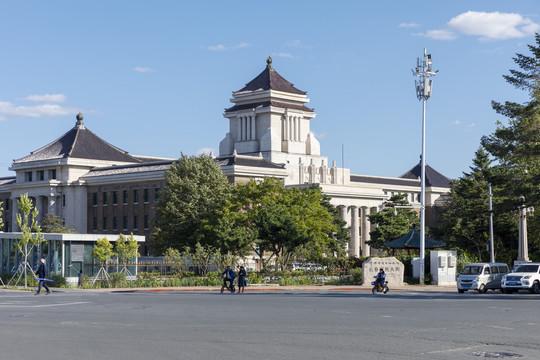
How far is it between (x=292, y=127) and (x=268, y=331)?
115599mm

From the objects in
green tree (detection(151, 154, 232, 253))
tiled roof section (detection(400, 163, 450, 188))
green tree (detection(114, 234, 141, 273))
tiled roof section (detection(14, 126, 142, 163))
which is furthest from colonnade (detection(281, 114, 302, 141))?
green tree (detection(114, 234, 141, 273))

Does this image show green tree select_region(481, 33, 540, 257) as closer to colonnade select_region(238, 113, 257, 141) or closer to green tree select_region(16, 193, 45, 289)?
green tree select_region(16, 193, 45, 289)

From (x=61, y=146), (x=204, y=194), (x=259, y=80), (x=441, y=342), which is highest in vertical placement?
(x=259, y=80)

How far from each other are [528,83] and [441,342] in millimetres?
28610

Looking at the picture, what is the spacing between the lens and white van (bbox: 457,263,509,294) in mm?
45219

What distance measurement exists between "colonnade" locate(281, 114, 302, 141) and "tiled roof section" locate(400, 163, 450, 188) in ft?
86.1

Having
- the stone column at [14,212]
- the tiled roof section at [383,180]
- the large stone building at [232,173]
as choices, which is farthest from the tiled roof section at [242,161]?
the stone column at [14,212]

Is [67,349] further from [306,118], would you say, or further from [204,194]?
[306,118]

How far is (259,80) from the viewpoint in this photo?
139125 mm

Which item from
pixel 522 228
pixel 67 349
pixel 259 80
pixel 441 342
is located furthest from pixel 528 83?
pixel 259 80

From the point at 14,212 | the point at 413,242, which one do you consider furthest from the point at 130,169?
the point at 413,242

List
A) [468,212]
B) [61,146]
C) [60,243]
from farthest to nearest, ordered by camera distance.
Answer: [61,146]
[468,212]
[60,243]

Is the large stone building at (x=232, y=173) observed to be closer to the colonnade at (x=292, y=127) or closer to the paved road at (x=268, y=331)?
the colonnade at (x=292, y=127)

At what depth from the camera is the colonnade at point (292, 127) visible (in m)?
134
